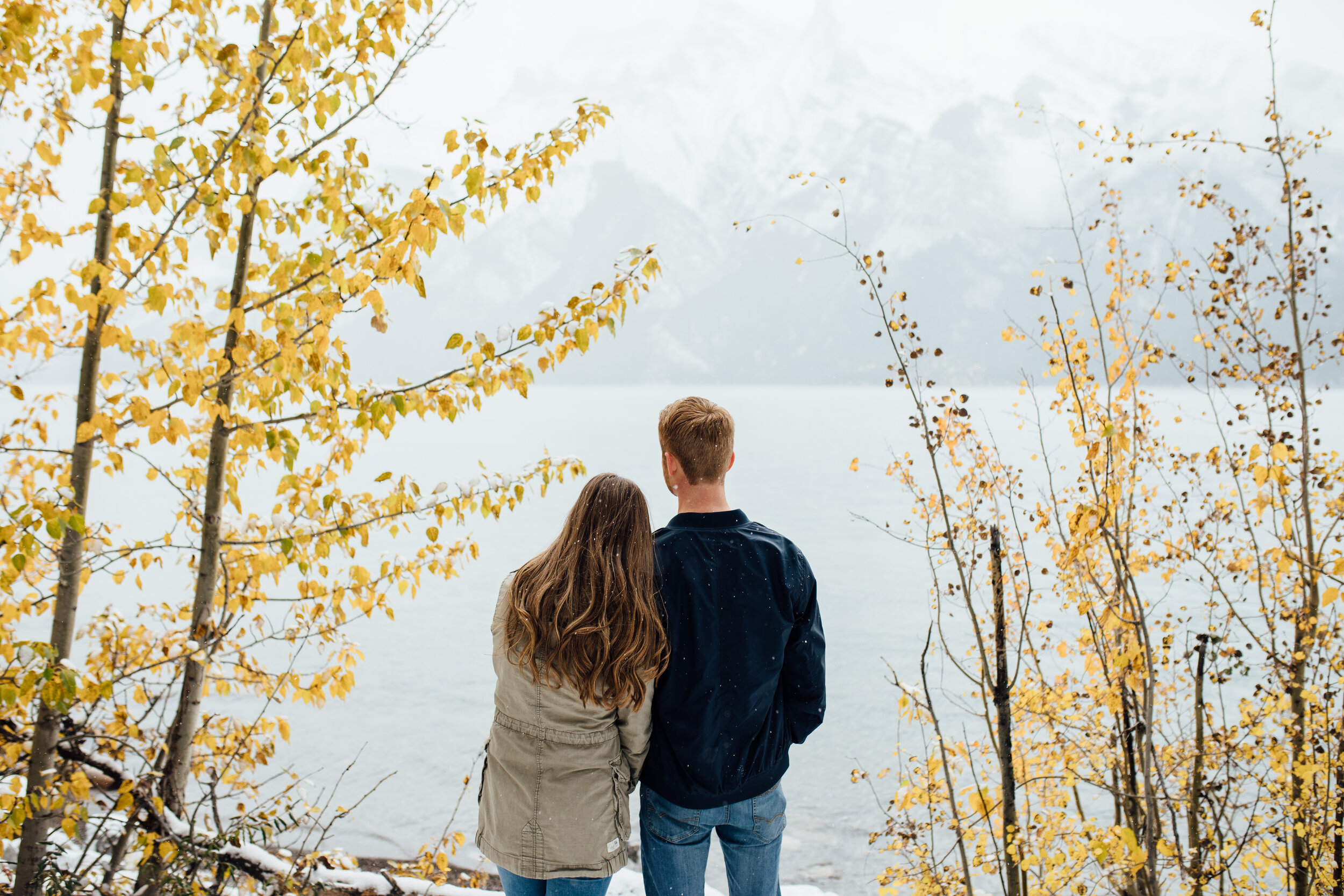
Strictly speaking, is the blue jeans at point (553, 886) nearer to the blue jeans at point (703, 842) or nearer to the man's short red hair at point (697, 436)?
the blue jeans at point (703, 842)

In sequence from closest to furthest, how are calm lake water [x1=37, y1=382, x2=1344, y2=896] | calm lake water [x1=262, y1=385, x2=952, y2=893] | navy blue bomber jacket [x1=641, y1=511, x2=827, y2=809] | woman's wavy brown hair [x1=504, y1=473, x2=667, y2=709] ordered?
woman's wavy brown hair [x1=504, y1=473, x2=667, y2=709]
navy blue bomber jacket [x1=641, y1=511, x2=827, y2=809]
calm lake water [x1=37, y1=382, x2=1344, y2=896]
calm lake water [x1=262, y1=385, x2=952, y2=893]

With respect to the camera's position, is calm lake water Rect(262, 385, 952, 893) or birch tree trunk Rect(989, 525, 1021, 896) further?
calm lake water Rect(262, 385, 952, 893)

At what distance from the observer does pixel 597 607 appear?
6.54ft

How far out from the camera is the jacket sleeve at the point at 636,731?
6.97 ft

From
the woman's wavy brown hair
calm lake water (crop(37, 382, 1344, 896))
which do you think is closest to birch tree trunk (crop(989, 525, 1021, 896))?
calm lake water (crop(37, 382, 1344, 896))

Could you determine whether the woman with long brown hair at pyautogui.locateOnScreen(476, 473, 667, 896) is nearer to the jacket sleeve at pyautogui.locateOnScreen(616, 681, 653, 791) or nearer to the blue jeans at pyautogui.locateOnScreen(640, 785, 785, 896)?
the jacket sleeve at pyautogui.locateOnScreen(616, 681, 653, 791)

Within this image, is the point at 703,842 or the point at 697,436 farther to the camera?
the point at 703,842

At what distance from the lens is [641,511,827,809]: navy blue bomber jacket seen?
6.91 feet

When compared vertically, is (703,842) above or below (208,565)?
below

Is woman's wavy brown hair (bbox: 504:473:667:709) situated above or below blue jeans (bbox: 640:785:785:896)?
above

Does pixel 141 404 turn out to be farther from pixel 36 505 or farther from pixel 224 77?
pixel 224 77

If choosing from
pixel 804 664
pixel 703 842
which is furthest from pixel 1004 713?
pixel 703 842

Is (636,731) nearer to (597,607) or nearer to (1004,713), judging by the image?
(597,607)

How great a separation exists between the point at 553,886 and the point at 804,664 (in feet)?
2.99
